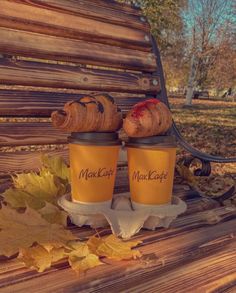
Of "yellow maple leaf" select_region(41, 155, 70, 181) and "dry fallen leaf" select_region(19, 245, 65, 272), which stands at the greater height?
"yellow maple leaf" select_region(41, 155, 70, 181)

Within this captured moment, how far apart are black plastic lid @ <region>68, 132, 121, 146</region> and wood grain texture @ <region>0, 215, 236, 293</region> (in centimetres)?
24

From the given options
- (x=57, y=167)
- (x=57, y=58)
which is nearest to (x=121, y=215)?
(x=57, y=167)

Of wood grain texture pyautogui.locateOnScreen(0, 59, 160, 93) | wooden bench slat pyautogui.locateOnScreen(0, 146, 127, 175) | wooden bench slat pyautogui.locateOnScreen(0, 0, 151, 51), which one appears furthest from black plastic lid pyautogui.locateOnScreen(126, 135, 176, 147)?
wooden bench slat pyautogui.locateOnScreen(0, 0, 151, 51)

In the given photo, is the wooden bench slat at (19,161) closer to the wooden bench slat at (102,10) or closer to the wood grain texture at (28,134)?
the wood grain texture at (28,134)

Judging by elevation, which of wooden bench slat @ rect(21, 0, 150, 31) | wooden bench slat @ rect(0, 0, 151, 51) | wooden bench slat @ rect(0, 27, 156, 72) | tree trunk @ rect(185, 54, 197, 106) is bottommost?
tree trunk @ rect(185, 54, 197, 106)

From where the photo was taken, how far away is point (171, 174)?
0.97 m

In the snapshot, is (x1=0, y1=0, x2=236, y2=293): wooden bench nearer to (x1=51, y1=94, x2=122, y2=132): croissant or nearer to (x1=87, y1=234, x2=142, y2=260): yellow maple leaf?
(x1=87, y1=234, x2=142, y2=260): yellow maple leaf

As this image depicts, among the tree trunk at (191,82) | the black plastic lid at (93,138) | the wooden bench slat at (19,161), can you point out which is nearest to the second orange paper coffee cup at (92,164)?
the black plastic lid at (93,138)

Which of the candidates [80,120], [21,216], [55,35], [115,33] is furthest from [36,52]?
[21,216]

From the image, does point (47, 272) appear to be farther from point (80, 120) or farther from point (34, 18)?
point (34, 18)

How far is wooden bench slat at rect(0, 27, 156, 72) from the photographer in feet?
4.72

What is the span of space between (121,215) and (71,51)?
89cm

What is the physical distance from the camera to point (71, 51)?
1.58 m

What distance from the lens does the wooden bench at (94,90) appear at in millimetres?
754
